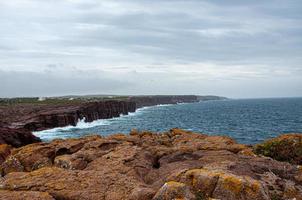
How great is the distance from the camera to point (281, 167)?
1293 centimetres

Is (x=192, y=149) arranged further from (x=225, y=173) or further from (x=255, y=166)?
(x=225, y=173)

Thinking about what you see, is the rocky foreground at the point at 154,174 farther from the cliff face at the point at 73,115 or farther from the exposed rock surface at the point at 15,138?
the cliff face at the point at 73,115

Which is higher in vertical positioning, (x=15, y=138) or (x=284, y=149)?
(x=284, y=149)

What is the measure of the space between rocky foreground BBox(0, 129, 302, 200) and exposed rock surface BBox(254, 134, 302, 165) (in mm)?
47

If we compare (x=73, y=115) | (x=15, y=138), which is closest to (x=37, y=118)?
(x=73, y=115)

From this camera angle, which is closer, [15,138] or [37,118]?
[15,138]

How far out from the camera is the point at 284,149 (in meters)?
16.8

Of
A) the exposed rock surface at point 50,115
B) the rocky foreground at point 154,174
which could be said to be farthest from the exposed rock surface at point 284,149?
the exposed rock surface at point 50,115

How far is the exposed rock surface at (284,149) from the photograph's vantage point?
16172 millimetres

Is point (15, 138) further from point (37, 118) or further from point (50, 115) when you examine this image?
point (50, 115)

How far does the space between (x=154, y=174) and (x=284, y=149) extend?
303 inches

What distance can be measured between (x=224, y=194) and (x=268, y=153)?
8278 millimetres

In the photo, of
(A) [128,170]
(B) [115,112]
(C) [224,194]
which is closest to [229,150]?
(A) [128,170]

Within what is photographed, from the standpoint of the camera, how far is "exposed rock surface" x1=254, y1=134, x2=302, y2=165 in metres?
16.2
